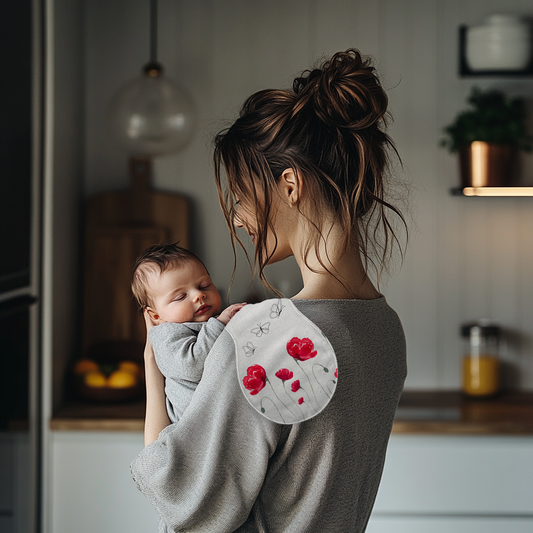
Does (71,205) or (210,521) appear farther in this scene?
(71,205)

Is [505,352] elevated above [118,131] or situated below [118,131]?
below

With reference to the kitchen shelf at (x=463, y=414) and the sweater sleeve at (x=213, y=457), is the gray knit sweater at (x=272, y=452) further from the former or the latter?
the kitchen shelf at (x=463, y=414)

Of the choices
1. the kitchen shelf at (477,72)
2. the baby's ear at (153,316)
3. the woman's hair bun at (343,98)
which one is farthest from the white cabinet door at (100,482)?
the kitchen shelf at (477,72)

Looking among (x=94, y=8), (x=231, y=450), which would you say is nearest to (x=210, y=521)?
(x=231, y=450)

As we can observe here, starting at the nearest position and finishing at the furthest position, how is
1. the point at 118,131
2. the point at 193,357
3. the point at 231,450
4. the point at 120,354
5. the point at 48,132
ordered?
the point at 231,450
the point at 193,357
the point at 48,132
the point at 118,131
the point at 120,354

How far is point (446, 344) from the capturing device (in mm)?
2369

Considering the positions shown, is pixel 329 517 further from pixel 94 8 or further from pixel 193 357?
pixel 94 8

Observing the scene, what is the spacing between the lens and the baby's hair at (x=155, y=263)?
0.98 metres

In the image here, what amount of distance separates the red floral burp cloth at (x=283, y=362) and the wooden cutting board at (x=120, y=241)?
1610mm

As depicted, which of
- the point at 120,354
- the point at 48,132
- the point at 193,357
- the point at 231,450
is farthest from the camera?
the point at 120,354

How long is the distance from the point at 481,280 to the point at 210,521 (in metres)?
1.87

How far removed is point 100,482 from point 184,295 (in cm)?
123

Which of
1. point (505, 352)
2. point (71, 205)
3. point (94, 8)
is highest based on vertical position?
point (94, 8)

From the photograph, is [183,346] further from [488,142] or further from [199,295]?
[488,142]
